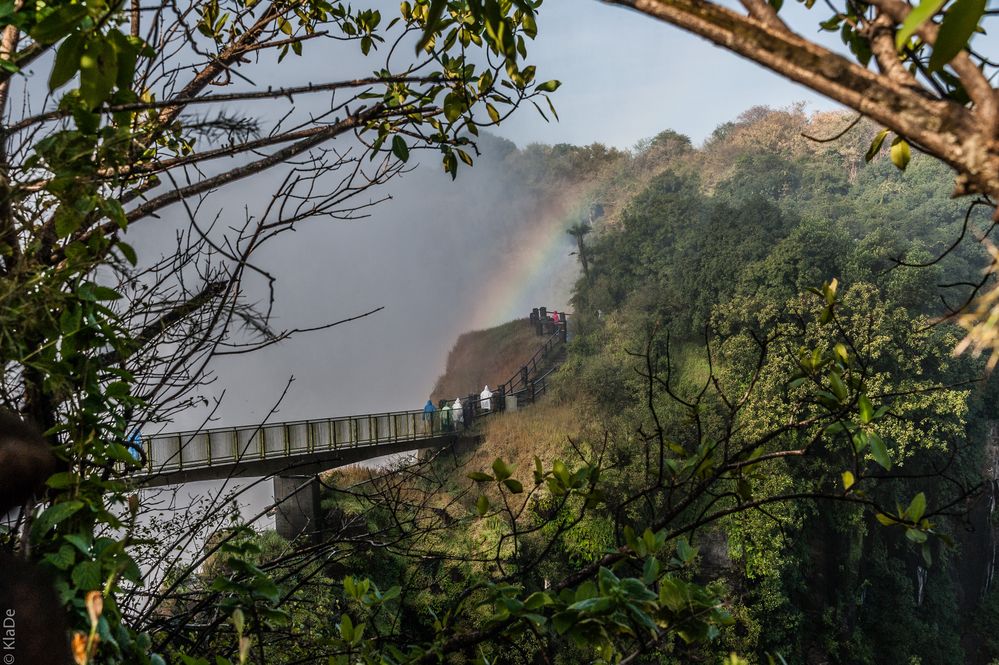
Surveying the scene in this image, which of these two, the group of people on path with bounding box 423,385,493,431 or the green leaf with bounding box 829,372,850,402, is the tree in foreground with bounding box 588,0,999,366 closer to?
the green leaf with bounding box 829,372,850,402

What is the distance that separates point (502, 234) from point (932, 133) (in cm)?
2492

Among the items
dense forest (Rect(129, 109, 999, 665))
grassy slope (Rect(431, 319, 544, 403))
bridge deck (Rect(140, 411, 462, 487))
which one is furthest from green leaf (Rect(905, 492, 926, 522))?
grassy slope (Rect(431, 319, 544, 403))

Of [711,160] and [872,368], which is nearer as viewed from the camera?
[872,368]

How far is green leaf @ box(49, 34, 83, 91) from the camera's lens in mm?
688

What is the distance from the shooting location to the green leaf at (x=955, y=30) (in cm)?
41

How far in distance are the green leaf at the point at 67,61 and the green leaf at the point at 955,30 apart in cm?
66

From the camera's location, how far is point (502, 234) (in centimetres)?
2519

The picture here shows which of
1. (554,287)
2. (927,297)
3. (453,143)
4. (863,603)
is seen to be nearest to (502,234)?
(554,287)

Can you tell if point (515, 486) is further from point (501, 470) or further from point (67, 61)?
point (67, 61)

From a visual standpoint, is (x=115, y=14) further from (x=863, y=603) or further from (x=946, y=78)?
(x=863, y=603)

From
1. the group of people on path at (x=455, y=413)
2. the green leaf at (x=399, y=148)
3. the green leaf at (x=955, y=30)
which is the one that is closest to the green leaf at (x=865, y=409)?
the green leaf at (x=955, y=30)

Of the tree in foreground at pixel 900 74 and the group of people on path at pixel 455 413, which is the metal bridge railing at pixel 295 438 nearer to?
the group of people on path at pixel 455 413

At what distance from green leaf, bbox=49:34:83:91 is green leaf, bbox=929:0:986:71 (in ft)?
Result: 2.15

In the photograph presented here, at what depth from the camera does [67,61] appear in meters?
0.69
